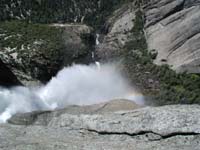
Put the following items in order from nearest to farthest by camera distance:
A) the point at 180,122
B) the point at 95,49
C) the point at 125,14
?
the point at 180,122, the point at 95,49, the point at 125,14

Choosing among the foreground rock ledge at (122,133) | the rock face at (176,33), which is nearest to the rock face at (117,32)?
the rock face at (176,33)

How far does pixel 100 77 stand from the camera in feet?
274

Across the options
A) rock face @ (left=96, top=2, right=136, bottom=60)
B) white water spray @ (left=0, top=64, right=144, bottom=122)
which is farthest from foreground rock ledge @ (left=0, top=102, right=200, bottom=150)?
rock face @ (left=96, top=2, right=136, bottom=60)

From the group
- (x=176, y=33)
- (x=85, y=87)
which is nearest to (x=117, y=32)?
(x=176, y=33)

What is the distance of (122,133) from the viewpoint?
62.6 feet

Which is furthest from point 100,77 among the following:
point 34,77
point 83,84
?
point 34,77

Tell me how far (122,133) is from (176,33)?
2720 inches

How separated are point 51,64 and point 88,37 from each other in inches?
656

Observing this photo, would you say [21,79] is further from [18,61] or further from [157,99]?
[157,99]

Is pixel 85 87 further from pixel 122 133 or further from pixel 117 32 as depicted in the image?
pixel 122 133

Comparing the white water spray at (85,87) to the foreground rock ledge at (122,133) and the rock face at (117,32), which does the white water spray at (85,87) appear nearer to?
the rock face at (117,32)

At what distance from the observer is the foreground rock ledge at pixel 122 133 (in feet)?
58.8

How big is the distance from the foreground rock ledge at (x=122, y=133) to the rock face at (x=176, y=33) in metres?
60.8

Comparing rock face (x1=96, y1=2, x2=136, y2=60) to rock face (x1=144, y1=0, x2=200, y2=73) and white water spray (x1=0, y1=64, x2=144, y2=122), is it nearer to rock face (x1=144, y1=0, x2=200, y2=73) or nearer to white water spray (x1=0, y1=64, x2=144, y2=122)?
rock face (x1=144, y1=0, x2=200, y2=73)
